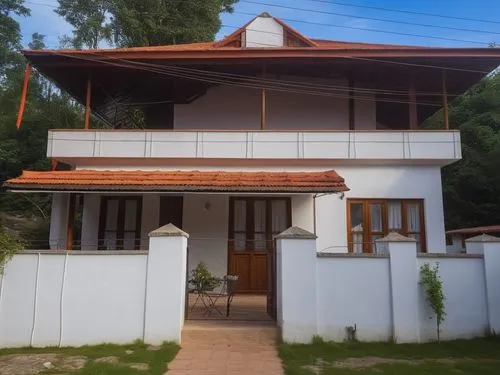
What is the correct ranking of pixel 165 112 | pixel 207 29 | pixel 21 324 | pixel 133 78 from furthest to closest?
1. pixel 207 29
2. pixel 165 112
3. pixel 133 78
4. pixel 21 324

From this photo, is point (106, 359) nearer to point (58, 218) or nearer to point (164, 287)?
point (164, 287)

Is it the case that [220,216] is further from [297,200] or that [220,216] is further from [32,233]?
[32,233]

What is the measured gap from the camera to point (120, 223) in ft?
43.8

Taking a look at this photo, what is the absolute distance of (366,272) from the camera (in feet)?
27.9

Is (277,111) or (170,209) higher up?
(277,111)

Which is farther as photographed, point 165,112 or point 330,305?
point 165,112

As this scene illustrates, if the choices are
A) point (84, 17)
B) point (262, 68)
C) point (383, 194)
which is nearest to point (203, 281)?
point (383, 194)

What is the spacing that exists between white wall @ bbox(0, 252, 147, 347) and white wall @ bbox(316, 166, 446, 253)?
20.4ft

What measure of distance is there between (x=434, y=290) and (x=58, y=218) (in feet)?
31.4

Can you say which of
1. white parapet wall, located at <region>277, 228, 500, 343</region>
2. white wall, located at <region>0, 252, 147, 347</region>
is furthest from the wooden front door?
white wall, located at <region>0, 252, 147, 347</region>

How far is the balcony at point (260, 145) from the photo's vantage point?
13.0 metres

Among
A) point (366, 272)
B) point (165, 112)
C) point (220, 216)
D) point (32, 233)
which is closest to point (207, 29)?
point (165, 112)

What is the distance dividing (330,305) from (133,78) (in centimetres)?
959

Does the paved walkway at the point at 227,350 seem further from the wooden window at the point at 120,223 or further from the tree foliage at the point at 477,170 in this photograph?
the tree foliage at the point at 477,170
